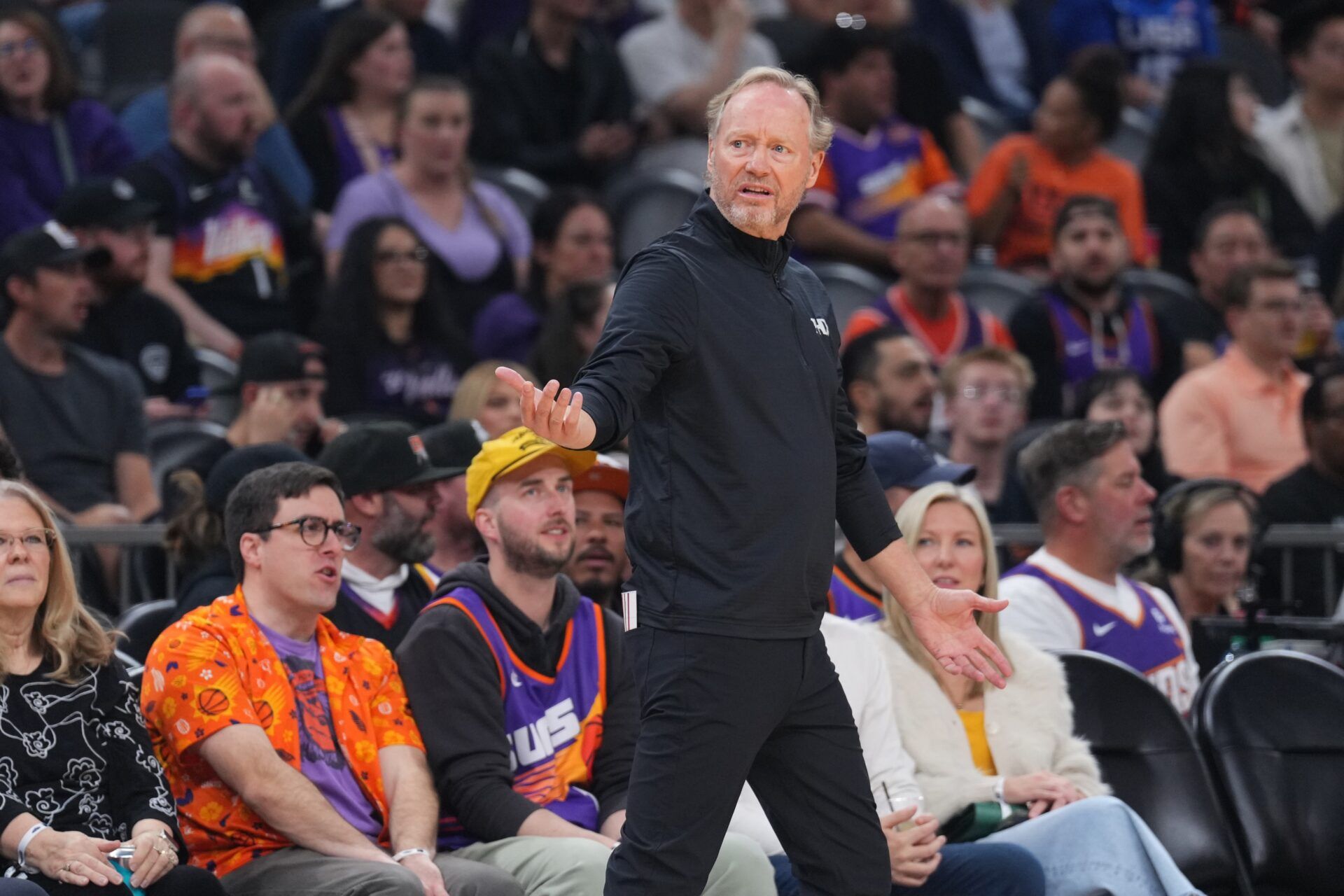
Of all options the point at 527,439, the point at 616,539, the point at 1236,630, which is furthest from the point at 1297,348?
the point at 527,439

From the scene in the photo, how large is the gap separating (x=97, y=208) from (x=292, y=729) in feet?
11.7

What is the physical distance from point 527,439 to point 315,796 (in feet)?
3.49

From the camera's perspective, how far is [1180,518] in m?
6.67

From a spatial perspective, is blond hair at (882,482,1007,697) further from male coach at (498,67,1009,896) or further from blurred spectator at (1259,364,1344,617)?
blurred spectator at (1259,364,1344,617)

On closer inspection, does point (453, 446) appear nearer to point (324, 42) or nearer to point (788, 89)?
point (788, 89)

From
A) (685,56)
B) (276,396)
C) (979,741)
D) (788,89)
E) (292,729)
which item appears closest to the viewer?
(788,89)

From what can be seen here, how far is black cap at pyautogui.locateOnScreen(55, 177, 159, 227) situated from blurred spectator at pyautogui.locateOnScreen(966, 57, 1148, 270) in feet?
14.9

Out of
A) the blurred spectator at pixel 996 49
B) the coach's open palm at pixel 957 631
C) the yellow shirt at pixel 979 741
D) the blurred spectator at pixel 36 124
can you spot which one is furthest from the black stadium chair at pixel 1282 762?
the blurred spectator at pixel 996 49

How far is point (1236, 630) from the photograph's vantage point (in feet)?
20.4

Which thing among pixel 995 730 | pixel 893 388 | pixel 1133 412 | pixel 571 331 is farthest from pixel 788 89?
pixel 1133 412

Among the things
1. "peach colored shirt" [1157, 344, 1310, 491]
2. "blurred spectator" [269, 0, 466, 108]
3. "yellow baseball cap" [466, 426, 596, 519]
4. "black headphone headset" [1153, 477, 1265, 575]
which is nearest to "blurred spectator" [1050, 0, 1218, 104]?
"peach colored shirt" [1157, 344, 1310, 491]

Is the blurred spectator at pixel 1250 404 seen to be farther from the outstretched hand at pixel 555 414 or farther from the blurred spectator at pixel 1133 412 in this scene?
the outstretched hand at pixel 555 414

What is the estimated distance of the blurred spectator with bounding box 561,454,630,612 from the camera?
5.72m

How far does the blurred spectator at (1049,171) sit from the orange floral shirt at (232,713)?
6.05 m
